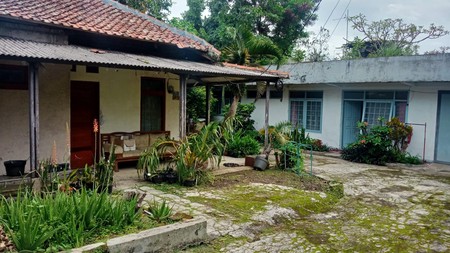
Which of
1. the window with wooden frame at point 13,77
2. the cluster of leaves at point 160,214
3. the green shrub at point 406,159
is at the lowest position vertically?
the green shrub at point 406,159

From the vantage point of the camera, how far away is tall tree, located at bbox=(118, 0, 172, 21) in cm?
1582

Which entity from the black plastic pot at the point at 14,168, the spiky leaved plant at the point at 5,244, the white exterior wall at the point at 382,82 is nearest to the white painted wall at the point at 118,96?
the black plastic pot at the point at 14,168

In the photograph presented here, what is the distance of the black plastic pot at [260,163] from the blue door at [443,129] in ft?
20.8

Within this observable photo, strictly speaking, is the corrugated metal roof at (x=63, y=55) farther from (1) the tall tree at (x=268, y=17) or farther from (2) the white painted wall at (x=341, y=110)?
(1) the tall tree at (x=268, y=17)

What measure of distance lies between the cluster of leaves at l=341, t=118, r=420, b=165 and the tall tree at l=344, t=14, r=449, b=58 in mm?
9649

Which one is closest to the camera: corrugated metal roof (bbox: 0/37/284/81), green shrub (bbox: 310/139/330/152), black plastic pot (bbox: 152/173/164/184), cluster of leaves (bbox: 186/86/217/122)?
corrugated metal roof (bbox: 0/37/284/81)

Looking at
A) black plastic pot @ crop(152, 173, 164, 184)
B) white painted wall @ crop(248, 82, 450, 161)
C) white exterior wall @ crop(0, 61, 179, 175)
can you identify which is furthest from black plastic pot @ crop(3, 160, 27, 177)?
white painted wall @ crop(248, 82, 450, 161)

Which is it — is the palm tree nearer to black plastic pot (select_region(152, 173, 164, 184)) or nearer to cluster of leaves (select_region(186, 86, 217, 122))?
black plastic pot (select_region(152, 173, 164, 184))

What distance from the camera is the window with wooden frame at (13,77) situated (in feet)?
23.5

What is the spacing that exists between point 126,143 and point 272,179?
3.77 metres

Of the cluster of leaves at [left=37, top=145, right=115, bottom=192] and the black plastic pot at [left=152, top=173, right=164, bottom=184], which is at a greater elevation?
the cluster of leaves at [left=37, top=145, right=115, bottom=192]

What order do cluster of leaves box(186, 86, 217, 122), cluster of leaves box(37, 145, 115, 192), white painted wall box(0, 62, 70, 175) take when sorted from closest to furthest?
cluster of leaves box(37, 145, 115, 192) → white painted wall box(0, 62, 70, 175) → cluster of leaves box(186, 86, 217, 122)

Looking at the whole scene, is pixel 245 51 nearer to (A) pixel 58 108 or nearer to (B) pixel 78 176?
(A) pixel 58 108

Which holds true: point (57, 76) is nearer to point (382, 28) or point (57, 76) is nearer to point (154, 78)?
point (154, 78)
